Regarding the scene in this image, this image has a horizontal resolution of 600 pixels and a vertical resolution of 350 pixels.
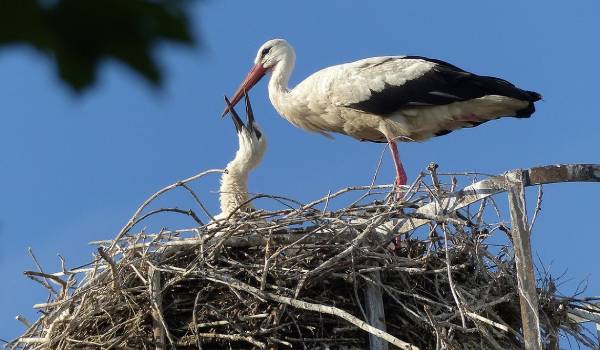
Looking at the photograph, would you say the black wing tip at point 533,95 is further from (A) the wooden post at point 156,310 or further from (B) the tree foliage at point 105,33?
(B) the tree foliage at point 105,33

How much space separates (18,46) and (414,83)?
6.65m

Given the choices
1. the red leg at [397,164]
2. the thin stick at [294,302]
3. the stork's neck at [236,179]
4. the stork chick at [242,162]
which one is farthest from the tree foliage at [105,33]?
the red leg at [397,164]

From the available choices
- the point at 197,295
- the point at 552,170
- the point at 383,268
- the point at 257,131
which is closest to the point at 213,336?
the point at 197,295

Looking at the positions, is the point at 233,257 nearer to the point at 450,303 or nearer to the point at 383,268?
the point at 383,268

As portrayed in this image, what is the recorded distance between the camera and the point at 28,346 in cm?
486

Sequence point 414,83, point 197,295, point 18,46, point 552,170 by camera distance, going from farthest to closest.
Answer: point 414,83
point 197,295
point 552,170
point 18,46

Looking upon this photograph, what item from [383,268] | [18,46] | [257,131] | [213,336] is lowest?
[18,46]

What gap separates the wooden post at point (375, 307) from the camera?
4.68m

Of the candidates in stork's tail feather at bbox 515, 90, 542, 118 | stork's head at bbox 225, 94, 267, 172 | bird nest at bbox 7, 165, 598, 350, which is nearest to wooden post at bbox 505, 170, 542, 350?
bird nest at bbox 7, 165, 598, 350

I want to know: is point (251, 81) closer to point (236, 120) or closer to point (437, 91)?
point (236, 120)

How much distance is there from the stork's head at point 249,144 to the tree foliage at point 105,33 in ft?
20.2

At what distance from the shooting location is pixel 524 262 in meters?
4.16

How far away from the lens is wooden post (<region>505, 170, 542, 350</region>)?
13.4ft

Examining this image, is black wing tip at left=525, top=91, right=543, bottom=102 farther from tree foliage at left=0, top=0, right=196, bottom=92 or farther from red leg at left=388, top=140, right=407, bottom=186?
tree foliage at left=0, top=0, right=196, bottom=92
